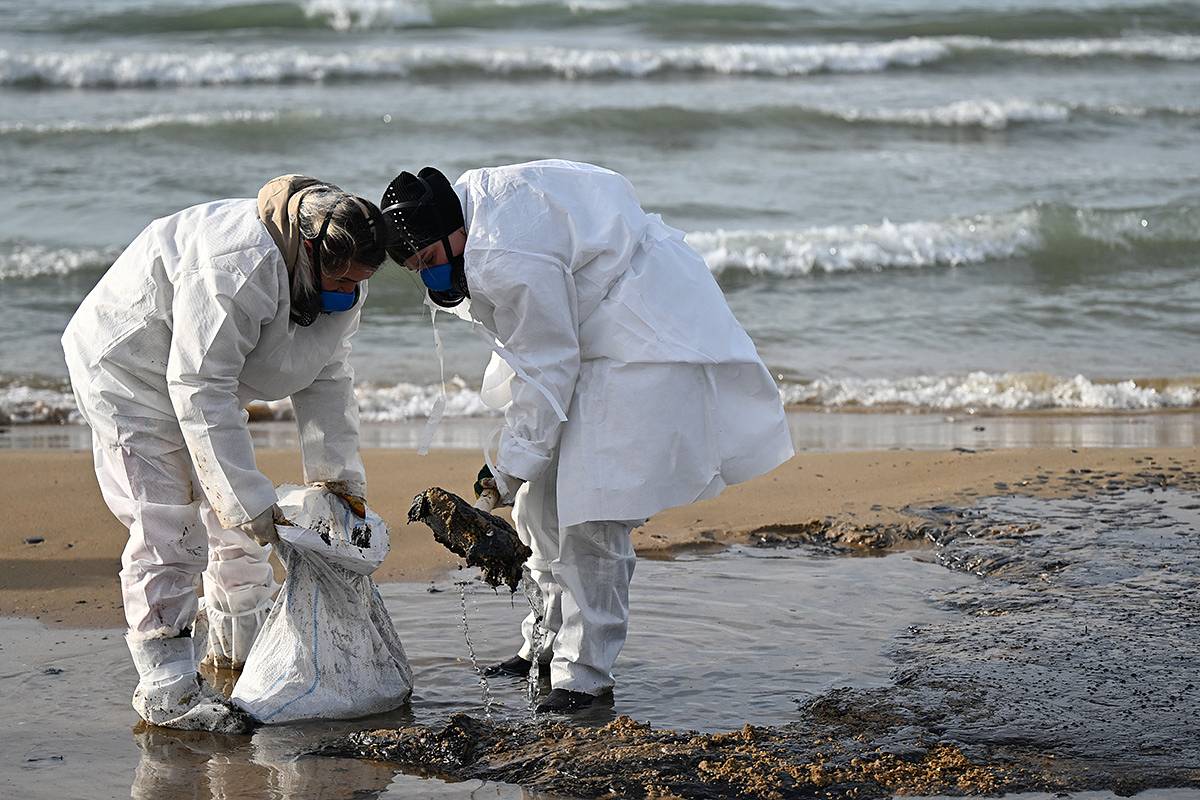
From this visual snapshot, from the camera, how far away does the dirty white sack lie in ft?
13.5

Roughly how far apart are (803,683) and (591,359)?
1145 millimetres

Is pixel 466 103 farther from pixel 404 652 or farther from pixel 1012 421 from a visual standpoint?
pixel 404 652

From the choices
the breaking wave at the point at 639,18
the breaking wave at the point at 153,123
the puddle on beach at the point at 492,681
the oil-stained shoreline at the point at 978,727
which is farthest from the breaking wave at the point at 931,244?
the breaking wave at the point at 639,18

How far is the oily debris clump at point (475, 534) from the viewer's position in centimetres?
399

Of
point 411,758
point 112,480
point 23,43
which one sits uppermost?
point 23,43

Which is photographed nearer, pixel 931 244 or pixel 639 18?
pixel 931 244

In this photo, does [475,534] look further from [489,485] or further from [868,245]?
[868,245]

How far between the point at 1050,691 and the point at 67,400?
572 centimetres

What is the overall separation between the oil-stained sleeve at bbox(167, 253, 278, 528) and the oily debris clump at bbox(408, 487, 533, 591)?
467 millimetres

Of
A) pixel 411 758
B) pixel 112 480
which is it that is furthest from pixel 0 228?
pixel 411 758

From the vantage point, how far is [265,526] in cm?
401

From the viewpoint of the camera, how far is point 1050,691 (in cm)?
411

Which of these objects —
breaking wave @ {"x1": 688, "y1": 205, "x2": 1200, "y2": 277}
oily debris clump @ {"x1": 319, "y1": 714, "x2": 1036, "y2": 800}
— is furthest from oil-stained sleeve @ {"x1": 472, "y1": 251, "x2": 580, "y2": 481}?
breaking wave @ {"x1": 688, "y1": 205, "x2": 1200, "y2": 277}

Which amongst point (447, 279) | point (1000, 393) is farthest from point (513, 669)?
point (1000, 393)
